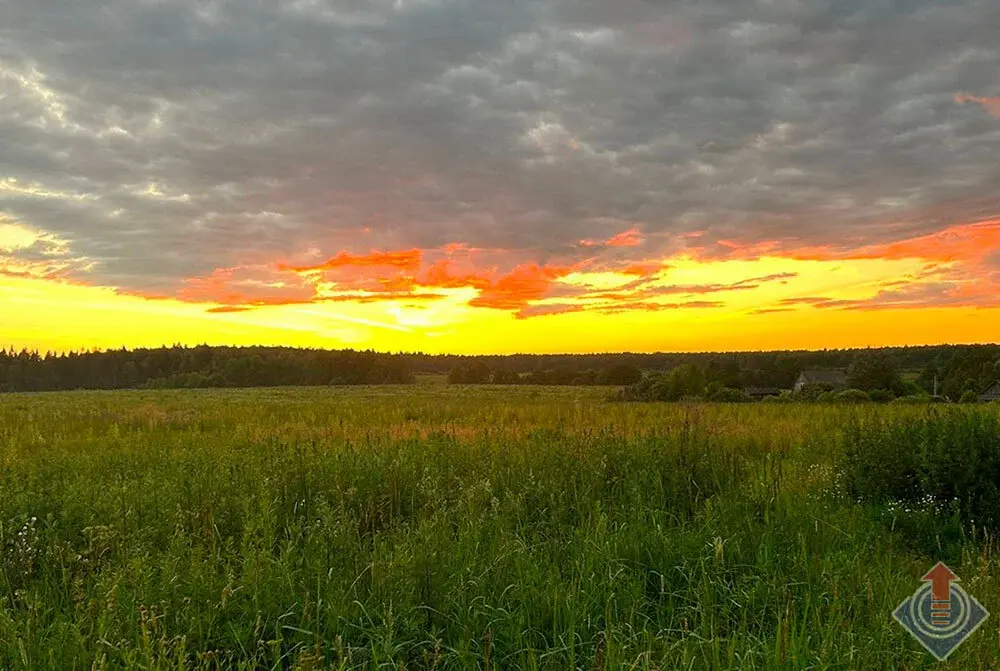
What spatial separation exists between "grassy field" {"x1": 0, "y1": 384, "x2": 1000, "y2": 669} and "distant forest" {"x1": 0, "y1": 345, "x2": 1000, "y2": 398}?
66.5 m

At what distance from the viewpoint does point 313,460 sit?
8.23m

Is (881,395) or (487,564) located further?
(881,395)

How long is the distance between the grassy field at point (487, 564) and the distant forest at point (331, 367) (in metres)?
66.5

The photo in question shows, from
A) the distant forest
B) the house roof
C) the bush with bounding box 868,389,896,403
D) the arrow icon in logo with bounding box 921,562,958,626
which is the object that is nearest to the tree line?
the distant forest

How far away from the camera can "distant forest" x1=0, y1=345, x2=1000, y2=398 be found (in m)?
84.8

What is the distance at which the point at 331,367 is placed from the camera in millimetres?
110500

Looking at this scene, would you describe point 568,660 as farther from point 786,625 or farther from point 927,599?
point 927,599

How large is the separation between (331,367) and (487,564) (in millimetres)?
109953

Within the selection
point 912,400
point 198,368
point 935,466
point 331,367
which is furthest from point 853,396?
point 198,368

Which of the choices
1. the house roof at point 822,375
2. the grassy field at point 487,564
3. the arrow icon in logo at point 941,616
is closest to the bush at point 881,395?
the house roof at point 822,375

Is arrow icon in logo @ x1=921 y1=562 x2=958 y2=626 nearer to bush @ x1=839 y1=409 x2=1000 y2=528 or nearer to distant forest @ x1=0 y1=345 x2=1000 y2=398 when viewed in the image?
bush @ x1=839 y1=409 x2=1000 y2=528

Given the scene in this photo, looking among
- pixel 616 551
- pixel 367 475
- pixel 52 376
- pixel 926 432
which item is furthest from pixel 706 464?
pixel 52 376

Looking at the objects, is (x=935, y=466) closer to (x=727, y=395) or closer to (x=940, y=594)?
(x=940, y=594)

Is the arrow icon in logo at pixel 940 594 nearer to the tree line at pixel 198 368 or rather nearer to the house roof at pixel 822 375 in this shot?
the house roof at pixel 822 375
